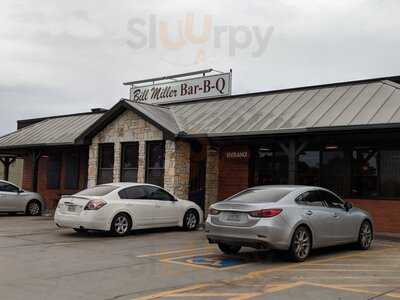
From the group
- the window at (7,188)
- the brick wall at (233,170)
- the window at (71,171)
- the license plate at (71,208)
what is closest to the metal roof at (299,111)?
the brick wall at (233,170)

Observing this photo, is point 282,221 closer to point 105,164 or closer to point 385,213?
point 385,213

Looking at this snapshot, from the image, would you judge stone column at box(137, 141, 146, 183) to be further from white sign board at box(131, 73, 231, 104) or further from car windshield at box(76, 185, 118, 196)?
white sign board at box(131, 73, 231, 104)

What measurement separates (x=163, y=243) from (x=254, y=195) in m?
3.17

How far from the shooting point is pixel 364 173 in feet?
56.5

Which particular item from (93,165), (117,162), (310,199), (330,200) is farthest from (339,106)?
(93,165)

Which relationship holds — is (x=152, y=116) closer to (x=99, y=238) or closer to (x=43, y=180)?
(x=99, y=238)

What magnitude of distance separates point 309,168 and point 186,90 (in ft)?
35.8

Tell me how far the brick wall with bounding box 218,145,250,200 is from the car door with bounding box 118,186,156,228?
19.1ft

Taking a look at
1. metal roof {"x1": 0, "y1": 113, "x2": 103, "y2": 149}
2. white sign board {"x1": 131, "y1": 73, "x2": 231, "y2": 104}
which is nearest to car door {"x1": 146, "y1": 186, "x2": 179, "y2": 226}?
metal roof {"x1": 0, "y1": 113, "x2": 103, "y2": 149}

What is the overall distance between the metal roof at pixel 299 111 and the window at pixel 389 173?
6.58 feet

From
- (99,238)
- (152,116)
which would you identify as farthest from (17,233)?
(152,116)

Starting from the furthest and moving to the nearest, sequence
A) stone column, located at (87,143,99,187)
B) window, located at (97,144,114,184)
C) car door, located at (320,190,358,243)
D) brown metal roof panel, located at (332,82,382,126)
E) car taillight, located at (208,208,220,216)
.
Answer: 1. stone column, located at (87,143,99,187)
2. window, located at (97,144,114,184)
3. brown metal roof panel, located at (332,82,382,126)
4. car door, located at (320,190,358,243)
5. car taillight, located at (208,208,220,216)

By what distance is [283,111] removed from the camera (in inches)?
689

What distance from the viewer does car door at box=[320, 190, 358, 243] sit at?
1132 cm
